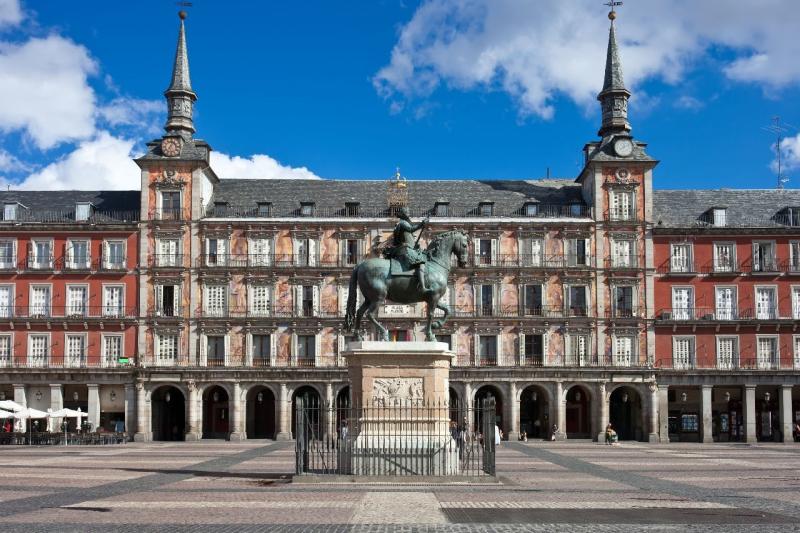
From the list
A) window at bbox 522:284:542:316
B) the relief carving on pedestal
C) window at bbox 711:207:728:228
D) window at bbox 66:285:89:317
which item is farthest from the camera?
window at bbox 711:207:728:228

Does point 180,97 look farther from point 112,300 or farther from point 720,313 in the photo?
point 720,313

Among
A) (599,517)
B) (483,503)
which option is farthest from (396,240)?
(599,517)

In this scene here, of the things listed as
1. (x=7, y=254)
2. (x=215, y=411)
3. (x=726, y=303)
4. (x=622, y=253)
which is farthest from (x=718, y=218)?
(x=7, y=254)

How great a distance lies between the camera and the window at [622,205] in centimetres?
6919

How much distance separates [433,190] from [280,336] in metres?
15.6

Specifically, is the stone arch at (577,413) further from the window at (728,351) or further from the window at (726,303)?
the window at (726,303)

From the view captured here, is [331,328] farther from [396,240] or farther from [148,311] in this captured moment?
[396,240]

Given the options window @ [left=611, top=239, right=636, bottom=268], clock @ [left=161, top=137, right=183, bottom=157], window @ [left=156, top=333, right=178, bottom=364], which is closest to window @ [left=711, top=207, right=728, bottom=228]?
window @ [left=611, top=239, right=636, bottom=268]

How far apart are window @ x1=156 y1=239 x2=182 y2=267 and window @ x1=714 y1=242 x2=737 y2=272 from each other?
121 feet

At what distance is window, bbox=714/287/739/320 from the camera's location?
2704 inches

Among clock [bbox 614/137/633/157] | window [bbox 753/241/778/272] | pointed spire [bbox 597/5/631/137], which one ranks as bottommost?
window [bbox 753/241/778/272]

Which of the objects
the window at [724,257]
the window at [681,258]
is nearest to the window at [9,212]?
the window at [681,258]

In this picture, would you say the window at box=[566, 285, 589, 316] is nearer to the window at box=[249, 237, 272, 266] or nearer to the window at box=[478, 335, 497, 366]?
the window at box=[478, 335, 497, 366]

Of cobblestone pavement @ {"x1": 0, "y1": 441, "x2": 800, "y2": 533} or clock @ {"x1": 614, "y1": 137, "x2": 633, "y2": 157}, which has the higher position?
clock @ {"x1": 614, "y1": 137, "x2": 633, "y2": 157}
